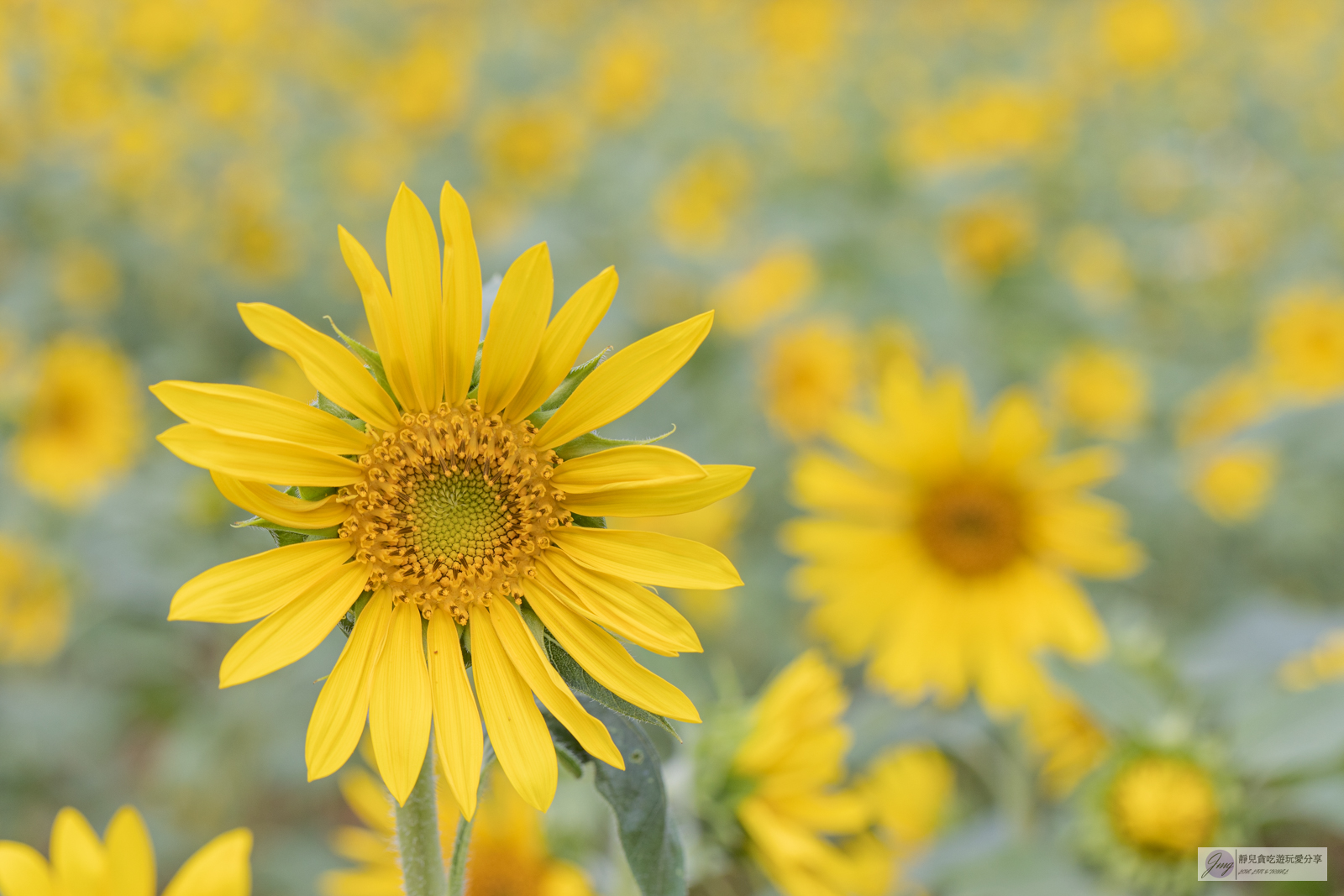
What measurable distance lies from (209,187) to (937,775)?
439 cm

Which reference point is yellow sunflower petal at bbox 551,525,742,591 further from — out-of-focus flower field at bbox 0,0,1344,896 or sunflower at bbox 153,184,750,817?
out-of-focus flower field at bbox 0,0,1344,896

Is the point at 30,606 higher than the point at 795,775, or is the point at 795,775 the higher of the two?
the point at 30,606

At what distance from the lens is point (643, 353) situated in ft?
3.40

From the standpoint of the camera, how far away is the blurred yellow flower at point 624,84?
523cm

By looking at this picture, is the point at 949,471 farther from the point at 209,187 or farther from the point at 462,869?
the point at 209,187

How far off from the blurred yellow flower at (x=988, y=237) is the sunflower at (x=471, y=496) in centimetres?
307

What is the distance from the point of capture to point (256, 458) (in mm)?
978

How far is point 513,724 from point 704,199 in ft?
13.8

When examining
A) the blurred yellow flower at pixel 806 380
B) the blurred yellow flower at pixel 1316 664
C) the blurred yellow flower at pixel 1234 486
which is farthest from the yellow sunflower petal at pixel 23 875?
the blurred yellow flower at pixel 1234 486

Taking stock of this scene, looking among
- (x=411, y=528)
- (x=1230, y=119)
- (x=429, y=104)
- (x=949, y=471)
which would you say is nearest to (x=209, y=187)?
(x=429, y=104)

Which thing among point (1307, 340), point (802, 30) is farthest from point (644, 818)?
point (802, 30)

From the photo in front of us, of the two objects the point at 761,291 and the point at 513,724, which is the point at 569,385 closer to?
the point at 513,724

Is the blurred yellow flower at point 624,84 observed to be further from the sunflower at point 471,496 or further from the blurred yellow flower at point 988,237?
the sunflower at point 471,496

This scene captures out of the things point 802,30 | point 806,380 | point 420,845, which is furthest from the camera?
point 802,30
